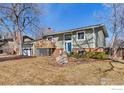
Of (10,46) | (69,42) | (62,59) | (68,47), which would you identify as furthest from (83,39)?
(10,46)

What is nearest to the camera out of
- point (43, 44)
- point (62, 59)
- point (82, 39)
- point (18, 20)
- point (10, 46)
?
point (62, 59)

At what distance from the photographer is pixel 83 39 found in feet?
27.7

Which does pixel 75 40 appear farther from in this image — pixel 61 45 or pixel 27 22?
pixel 27 22

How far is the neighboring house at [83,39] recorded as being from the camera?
25.5 feet

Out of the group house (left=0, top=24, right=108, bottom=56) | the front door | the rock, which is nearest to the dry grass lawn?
the rock

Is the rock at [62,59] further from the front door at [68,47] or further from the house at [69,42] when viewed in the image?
the front door at [68,47]

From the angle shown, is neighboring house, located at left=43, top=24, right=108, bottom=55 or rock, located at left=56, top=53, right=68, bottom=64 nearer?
rock, located at left=56, top=53, right=68, bottom=64

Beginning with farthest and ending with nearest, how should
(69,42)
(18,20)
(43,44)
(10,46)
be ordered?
(10,46)
(18,20)
(69,42)
(43,44)

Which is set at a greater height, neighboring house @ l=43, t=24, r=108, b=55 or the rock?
neighboring house @ l=43, t=24, r=108, b=55

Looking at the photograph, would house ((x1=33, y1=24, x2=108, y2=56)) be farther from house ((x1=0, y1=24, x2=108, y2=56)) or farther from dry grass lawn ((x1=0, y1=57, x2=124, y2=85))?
dry grass lawn ((x1=0, y1=57, x2=124, y2=85))

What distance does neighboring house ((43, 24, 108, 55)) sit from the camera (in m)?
7.79

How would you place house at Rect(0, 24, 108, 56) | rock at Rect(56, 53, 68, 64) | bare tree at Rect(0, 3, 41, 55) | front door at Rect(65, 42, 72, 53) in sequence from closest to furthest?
rock at Rect(56, 53, 68, 64) → house at Rect(0, 24, 108, 56) → front door at Rect(65, 42, 72, 53) → bare tree at Rect(0, 3, 41, 55)

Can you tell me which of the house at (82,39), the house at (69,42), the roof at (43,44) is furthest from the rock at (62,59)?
the house at (82,39)

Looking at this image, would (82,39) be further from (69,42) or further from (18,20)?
(18,20)
